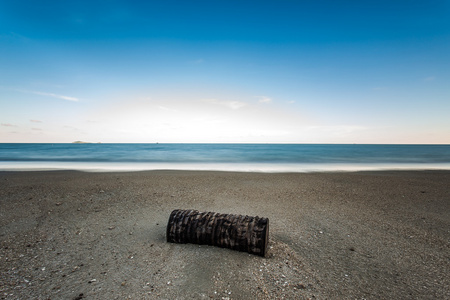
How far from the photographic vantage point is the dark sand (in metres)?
2.86

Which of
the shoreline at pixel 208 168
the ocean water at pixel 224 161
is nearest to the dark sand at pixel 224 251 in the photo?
the shoreline at pixel 208 168

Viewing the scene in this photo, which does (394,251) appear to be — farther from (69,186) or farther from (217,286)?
(69,186)

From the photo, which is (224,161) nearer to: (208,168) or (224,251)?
(208,168)

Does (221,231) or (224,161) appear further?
(224,161)

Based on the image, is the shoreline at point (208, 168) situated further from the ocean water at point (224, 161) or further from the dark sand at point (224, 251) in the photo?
the dark sand at point (224, 251)

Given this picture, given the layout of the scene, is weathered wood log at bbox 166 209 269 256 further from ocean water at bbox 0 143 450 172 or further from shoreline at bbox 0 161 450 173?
ocean water at bbox 0 143 450 172

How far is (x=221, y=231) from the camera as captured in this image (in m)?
3.72

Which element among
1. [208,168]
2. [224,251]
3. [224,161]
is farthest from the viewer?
[224,161]

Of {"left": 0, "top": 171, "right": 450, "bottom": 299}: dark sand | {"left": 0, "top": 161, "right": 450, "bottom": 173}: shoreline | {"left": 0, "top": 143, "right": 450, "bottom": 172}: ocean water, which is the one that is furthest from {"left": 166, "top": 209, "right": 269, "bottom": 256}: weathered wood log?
{"left": 0, "top": 143, "right": 450, "bottom": 172}: ocean water

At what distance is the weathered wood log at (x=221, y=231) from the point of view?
3.54m

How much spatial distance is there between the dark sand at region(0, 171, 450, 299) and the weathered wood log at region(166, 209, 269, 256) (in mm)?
127

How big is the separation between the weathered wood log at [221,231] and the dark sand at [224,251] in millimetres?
127

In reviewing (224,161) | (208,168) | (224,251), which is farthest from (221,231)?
(224,161)

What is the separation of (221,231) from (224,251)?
0.34 metres
